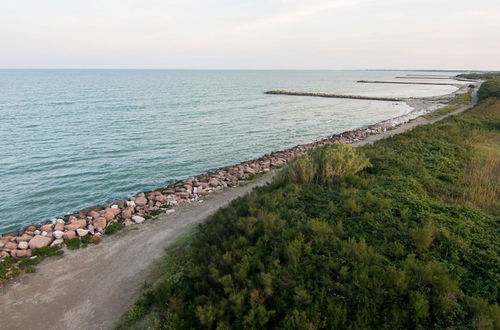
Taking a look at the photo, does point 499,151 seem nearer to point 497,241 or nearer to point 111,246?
point 497,241

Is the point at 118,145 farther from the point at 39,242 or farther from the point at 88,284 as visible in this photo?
the point at 88,284

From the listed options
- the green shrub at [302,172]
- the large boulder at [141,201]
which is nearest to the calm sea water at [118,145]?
the large boulder at [141,201]

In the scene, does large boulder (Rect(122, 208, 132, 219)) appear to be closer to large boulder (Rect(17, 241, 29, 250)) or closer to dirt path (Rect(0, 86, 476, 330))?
dirt path (Rect(0, 86, 476, 330))

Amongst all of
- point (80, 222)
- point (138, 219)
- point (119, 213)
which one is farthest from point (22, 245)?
point (138, 219)

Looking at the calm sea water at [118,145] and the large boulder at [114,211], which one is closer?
the large boulder at [114,211]

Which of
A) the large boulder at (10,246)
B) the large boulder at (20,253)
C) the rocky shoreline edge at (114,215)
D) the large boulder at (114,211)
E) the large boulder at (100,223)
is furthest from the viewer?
the large boulder at (114,211)

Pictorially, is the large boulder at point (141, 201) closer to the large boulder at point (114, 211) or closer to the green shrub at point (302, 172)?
the large boulder at point (114, 211)

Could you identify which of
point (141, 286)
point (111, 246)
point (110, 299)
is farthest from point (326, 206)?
point (111, 246)
